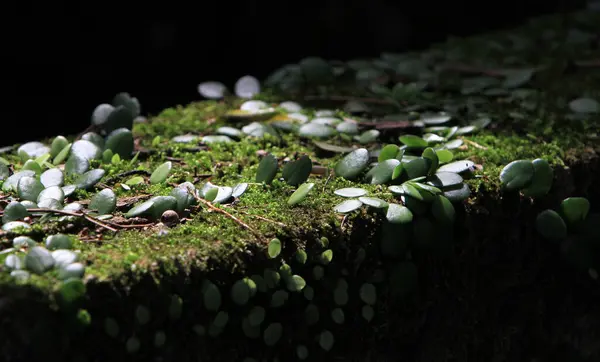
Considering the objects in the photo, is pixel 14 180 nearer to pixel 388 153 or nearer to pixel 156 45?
pixel 388 153

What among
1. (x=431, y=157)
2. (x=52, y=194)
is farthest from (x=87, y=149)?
(x=431, y=157)

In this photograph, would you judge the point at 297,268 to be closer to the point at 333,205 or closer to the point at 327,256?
the point at 327,256

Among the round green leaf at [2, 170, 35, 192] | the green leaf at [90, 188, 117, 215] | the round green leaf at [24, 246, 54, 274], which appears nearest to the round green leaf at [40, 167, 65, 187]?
the round green leaf at [2, 170, 35, 192]

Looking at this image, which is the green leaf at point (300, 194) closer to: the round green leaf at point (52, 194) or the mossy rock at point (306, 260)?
the mossy rock at point (306, 260)

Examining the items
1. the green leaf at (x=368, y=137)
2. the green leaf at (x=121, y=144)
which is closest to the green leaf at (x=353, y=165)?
the green leaf at (x=368, y=137)

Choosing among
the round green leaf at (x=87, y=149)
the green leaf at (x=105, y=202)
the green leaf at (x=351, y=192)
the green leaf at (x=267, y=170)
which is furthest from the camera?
the round green leaf at (x=87, y=149)
